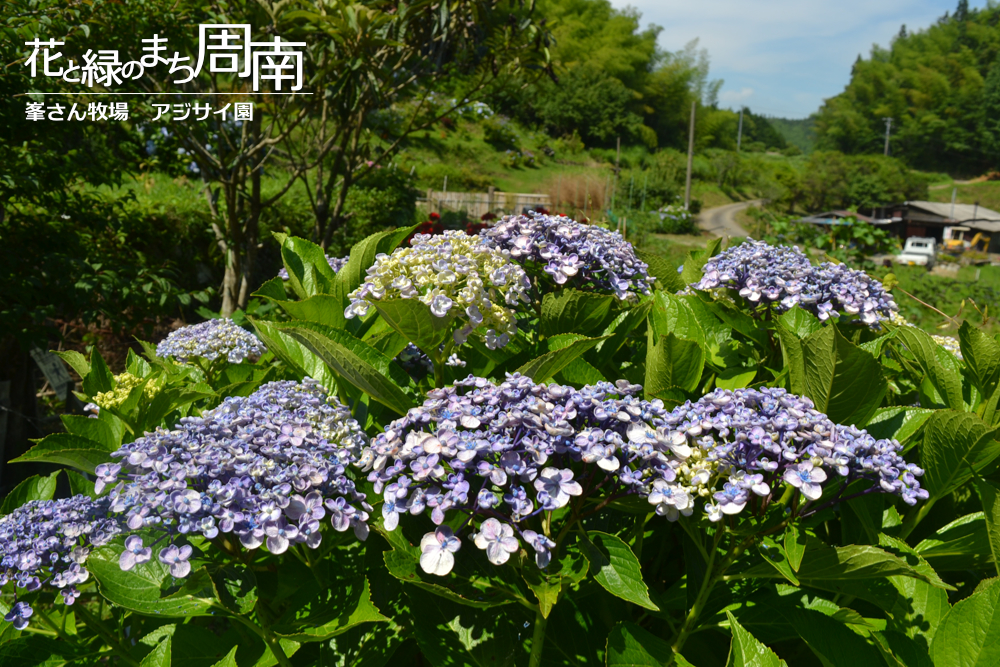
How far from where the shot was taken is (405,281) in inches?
49.0

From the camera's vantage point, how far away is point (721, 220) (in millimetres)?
35406

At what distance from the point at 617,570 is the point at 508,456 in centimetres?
25

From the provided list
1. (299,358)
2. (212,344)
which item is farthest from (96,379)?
(299,358)

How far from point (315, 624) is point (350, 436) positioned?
0.32 m

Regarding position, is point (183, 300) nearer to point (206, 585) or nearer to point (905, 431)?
point (206, 585)

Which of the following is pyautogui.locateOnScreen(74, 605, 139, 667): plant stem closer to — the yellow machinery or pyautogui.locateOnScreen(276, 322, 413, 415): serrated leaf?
pyautogui.locateOnScreen(276, 322, 413, 415): serrated leaf

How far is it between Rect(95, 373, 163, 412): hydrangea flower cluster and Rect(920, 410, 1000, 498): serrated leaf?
5.57 ft

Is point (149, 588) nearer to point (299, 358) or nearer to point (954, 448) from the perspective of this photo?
point (299, 358)

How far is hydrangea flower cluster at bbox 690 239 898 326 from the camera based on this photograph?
5.32 ft

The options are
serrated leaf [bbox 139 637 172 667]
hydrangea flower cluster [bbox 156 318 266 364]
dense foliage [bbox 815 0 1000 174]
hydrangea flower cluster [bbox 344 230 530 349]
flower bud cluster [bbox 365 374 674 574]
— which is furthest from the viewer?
dense foliage [bbox 815 0 1000 174]

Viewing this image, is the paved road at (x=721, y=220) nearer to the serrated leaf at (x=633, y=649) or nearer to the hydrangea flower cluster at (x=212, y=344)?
the hydrangea flower cluster at (x=212, y=344)

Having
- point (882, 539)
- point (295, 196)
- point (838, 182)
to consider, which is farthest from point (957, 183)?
point (882, 539)

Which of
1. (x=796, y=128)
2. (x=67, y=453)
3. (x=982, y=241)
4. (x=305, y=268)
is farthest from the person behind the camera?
(x=796, y=128)

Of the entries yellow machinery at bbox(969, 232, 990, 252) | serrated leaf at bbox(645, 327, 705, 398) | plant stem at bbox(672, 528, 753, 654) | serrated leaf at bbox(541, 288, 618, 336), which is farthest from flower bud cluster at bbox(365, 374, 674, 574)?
yellow machinery at bbox(969, 232, 990, 252)
